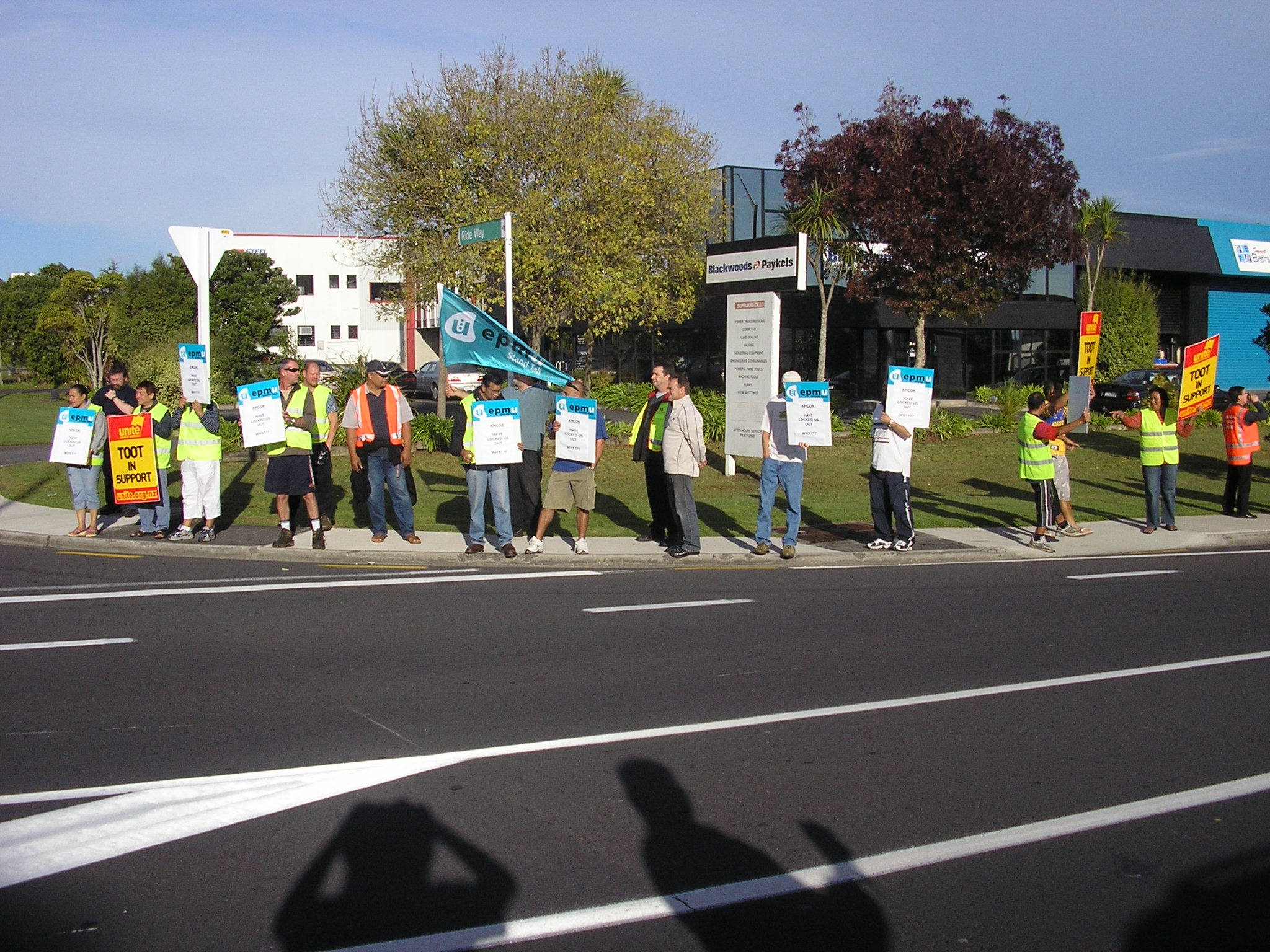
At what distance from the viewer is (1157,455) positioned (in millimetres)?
15094

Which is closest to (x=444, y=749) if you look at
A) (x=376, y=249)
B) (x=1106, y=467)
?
(x=1106, y=467)

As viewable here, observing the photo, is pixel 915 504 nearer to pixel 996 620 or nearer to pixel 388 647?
pixel 996 620

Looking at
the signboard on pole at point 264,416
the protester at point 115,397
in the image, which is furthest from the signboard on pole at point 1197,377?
the protester at point 115,397

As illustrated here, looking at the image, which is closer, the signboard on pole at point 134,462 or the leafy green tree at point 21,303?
the signboard on pole at point 134,462

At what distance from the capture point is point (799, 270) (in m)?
17.1

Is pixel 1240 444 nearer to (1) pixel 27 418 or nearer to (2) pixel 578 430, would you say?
(2) pixel 578 430

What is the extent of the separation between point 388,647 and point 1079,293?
39331 mm

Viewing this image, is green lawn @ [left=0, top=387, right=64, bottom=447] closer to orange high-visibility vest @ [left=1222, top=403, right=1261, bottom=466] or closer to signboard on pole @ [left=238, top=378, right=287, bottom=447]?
signboard on pole @ [left=238, top=378, right=287, bottom=447]

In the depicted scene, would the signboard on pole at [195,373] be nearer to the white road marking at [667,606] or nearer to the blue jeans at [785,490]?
the white road marking at [667,606]

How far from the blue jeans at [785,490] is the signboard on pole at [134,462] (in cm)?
726

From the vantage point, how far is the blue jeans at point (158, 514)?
44.8ft

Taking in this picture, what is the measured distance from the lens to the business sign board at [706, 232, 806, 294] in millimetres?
17250

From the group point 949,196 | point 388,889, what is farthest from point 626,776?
point 949,196

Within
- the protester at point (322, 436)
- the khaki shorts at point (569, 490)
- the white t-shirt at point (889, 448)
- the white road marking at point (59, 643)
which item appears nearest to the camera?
the white road marking at point (59, 643)
